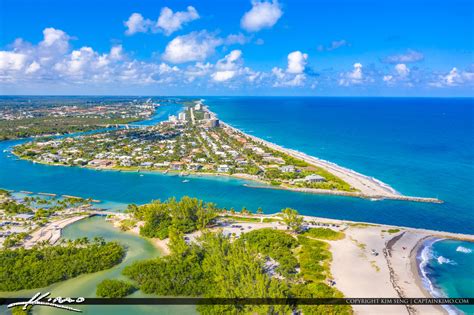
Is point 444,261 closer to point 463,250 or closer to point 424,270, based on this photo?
point 424,270

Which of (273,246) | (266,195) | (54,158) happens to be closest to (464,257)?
(273,246)

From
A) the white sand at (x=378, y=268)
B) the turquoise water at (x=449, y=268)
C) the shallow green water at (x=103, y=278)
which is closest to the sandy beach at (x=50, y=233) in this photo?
the shallow green water at (x=103, y=278)

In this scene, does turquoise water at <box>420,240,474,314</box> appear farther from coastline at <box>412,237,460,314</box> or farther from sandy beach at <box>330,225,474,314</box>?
sandy beach at <box>330,225,474,314</box>

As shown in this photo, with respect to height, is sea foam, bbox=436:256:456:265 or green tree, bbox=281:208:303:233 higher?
green tree, bbox=281:208:303:233

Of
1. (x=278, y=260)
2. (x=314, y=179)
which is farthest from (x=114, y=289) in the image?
(x=314, y=179)

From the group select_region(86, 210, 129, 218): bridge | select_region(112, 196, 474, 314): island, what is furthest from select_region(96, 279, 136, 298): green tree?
select_region(86, 210, 129, 218): bridge
